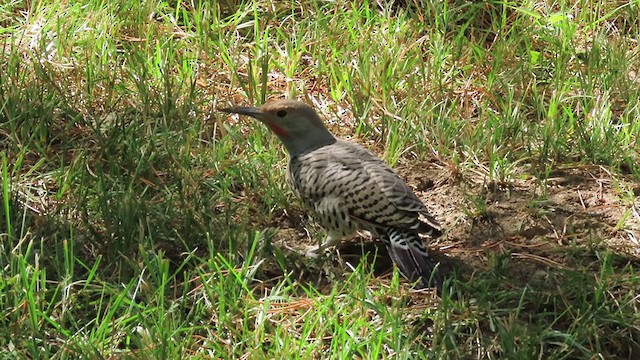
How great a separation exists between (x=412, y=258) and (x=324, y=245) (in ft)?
1.39

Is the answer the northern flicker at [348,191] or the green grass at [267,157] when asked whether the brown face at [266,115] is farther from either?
the green grass at [267,157]

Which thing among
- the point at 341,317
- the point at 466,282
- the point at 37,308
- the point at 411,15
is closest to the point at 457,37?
the point at 411,15

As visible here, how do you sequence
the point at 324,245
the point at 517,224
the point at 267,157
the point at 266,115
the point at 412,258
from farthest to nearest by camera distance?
the point at 267,157, the point at 266,115, the point at 517,224, the point at 324,245, the point at 412,258

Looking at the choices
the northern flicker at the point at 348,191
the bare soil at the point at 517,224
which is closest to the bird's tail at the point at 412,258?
the northern flicker at the point at 348,191

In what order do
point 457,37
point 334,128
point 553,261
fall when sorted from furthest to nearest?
point 457,37
point 334,128
point 553,261

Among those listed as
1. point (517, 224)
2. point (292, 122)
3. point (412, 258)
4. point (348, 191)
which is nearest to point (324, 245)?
point (348, 191)

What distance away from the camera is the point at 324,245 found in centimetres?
489

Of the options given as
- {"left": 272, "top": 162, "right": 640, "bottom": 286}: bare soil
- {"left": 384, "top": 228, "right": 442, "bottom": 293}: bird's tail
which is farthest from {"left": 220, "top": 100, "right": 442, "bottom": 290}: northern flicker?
{"left": 272, "top": 162, "right": 640, "bottom": 286}: bare soil

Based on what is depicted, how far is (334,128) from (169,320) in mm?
2006

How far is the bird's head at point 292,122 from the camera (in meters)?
5.26

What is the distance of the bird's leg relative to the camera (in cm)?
486

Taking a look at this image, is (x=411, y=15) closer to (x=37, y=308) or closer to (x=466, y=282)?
(x=466, y=282)

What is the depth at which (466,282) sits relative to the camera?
4.70 meters

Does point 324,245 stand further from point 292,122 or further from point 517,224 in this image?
point 517,224
